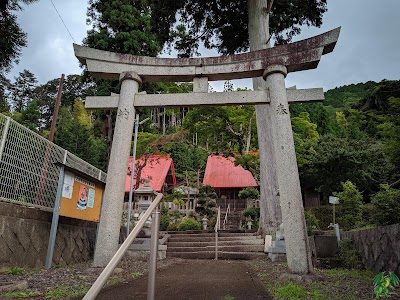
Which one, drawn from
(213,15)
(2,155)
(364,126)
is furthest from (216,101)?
(364,126)

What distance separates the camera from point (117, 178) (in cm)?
547

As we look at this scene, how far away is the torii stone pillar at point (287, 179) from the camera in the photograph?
15.5ft

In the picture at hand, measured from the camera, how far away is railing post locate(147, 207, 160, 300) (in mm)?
2230

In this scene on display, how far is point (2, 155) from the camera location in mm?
4758

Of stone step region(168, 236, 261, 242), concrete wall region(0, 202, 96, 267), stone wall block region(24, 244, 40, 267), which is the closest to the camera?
concrete wall region(0, 202, 96, 267)

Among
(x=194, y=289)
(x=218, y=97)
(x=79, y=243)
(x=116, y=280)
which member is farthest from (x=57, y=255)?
(x=218, y=97)

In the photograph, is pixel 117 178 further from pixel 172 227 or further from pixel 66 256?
pixel 172 227

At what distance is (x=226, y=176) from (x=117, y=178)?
1738 centimetres

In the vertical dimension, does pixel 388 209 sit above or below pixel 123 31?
below

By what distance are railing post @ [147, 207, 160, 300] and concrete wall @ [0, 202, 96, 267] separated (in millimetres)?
3691

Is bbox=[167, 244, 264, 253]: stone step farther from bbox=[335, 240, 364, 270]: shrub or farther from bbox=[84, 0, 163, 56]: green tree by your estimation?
bbox=[84, 0, 163, 56]: green tree

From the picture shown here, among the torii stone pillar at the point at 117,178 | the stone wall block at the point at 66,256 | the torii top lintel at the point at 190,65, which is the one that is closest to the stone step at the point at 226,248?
the stone wall block at the point at 66,256

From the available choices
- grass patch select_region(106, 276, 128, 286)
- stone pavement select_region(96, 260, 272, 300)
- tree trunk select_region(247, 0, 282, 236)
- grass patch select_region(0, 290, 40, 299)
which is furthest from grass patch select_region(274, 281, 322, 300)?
tree trunk select_region(247, 0, 282, 236)

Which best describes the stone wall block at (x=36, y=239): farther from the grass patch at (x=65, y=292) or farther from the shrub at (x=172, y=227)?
the shrub at (x=172, y=227)
